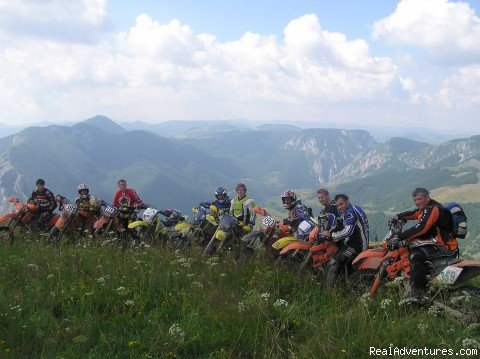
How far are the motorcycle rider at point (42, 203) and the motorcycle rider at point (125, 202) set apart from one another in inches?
89.7

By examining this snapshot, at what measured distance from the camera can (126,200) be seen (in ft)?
46.5

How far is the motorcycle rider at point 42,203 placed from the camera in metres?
14.3

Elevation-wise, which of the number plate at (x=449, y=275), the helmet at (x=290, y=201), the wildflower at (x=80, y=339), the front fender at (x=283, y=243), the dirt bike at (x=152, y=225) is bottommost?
the dirt bike at (x=152, y=225)

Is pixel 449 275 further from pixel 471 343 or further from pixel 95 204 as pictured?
pixel 95 204

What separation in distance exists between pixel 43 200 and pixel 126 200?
3119 mm

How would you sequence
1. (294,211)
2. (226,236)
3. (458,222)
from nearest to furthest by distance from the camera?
(458,222) < (226,236) < (294,211)

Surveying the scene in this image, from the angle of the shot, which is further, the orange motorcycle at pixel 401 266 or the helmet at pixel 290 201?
the helmet at pixel 290 201

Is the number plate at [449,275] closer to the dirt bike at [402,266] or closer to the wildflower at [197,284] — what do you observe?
the dirt bike at [402,266]

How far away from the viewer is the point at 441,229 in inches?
282

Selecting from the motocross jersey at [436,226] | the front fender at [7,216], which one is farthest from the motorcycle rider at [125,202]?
the motocross jersey at [436,226]

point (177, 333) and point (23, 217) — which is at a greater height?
point (177, 333)

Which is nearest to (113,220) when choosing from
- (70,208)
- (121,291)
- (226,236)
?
(70,208)

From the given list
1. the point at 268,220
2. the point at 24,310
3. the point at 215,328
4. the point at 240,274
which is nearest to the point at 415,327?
the point at 215,328

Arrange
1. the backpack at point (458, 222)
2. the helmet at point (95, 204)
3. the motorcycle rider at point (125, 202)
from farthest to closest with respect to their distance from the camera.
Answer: the helmet at point (95, 204) < the motorcycle rider at point (125, 202) < the backpack at point (458, 222)
